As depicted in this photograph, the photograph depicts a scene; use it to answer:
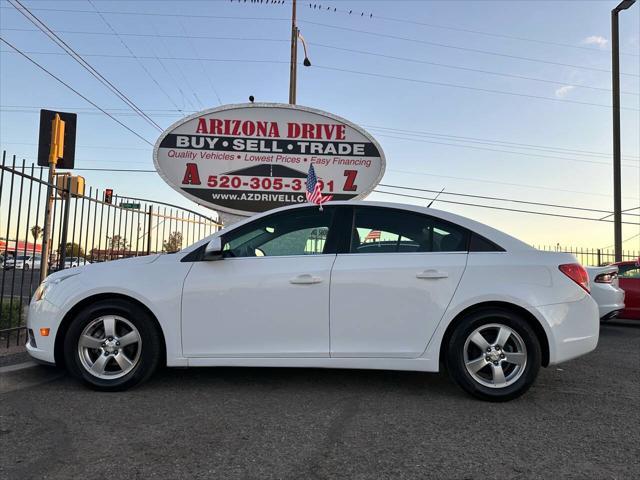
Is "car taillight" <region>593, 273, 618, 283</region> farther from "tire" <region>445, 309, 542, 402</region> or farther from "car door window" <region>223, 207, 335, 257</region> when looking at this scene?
"car door window" <region>223, 207, 335, 257</region>

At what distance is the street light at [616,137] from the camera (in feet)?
44.2

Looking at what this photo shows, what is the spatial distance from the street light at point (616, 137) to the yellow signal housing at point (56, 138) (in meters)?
14.0

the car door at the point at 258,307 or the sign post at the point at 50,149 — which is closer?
the car door at the point at 258,307

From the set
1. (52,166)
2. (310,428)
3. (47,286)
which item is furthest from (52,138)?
(310,428)

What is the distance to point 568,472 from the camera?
2488 millimetres

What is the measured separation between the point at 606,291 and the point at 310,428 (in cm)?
622

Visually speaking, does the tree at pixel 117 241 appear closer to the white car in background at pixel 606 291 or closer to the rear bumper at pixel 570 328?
the rear bumper at pixel 570 328

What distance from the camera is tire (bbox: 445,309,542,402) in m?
3.59

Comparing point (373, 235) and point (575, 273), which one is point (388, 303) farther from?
point (575, 273)

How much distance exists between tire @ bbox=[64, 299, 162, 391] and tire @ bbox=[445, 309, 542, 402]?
2.40 metres

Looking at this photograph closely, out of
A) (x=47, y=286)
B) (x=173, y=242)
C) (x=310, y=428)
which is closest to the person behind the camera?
(x=310, y=428)

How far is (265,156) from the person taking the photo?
945cm

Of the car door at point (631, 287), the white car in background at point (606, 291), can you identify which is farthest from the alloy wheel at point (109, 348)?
the car door at point (631, 287)

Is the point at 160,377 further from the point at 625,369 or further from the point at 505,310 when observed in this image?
the point at 625,369
